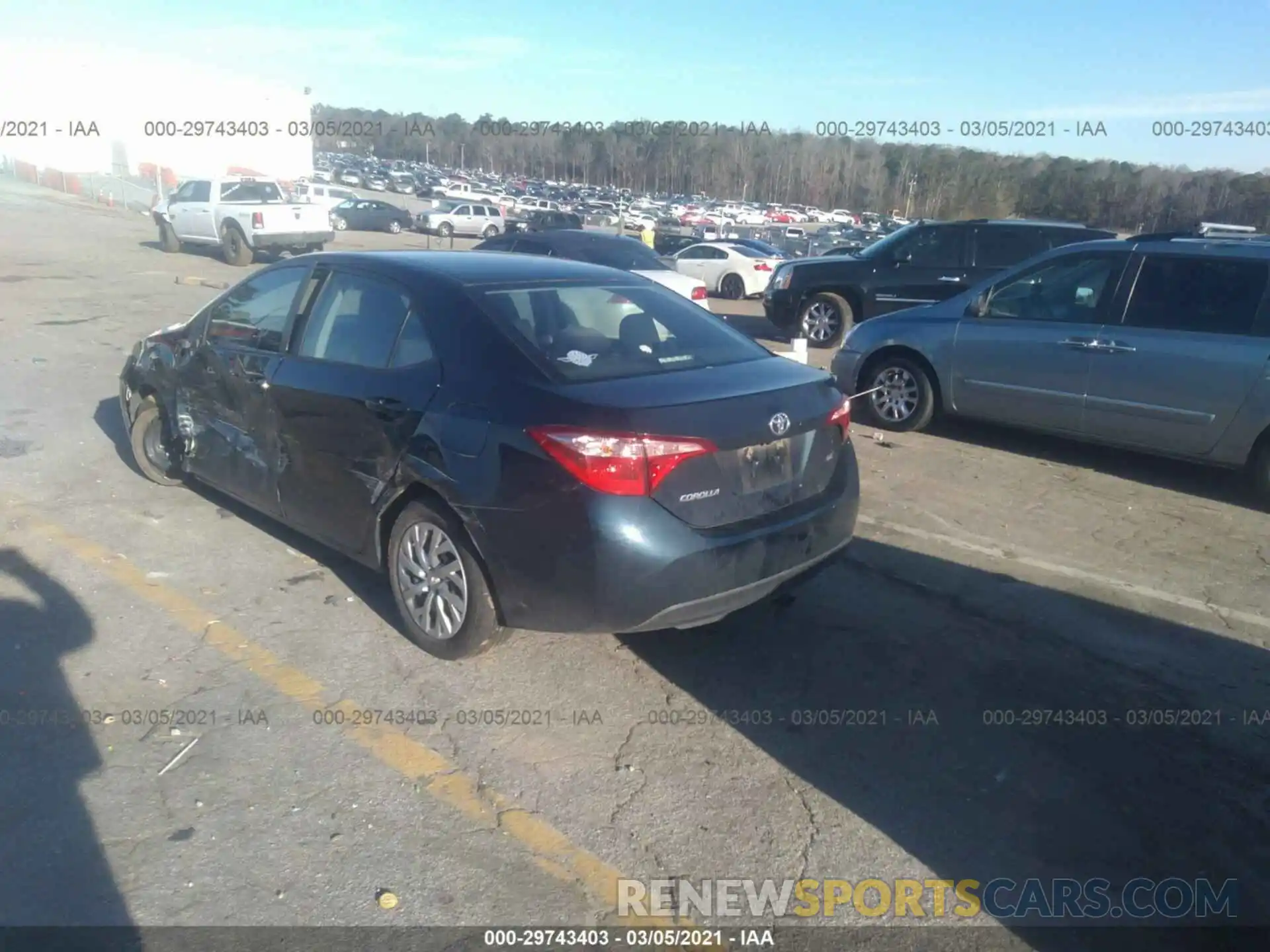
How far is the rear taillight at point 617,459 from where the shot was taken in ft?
12.1

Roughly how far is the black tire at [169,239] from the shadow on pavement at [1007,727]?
23.1m

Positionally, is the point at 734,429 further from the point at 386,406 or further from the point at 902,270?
the point at 902,270

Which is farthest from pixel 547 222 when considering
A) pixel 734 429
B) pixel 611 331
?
pixel 734 429

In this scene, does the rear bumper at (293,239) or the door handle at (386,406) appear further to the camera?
the rear bumper at (293,239)

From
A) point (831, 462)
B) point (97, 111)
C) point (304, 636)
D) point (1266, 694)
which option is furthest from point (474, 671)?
point (97, 111)

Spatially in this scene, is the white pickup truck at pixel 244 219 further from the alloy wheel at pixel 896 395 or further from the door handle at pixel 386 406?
the door handle at pixel 386 406

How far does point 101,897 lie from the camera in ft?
9.67

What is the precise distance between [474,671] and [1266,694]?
339 centimetres

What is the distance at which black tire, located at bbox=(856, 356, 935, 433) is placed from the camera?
8.66m

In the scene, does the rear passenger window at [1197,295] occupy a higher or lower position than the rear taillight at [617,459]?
higher

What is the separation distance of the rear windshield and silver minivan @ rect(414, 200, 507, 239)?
121ft

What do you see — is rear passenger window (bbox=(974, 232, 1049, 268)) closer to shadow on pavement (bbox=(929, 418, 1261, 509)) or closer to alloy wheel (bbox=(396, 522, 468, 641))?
shadow on pavement (bbox=(929, 418, 1261, 509))

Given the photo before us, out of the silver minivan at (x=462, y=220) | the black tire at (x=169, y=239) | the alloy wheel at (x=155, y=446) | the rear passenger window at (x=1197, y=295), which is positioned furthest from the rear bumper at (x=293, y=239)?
the rear passenger window at (x=1197, y=295)

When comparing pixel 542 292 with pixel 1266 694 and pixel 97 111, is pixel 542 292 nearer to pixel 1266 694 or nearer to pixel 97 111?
pixel 1266 694
